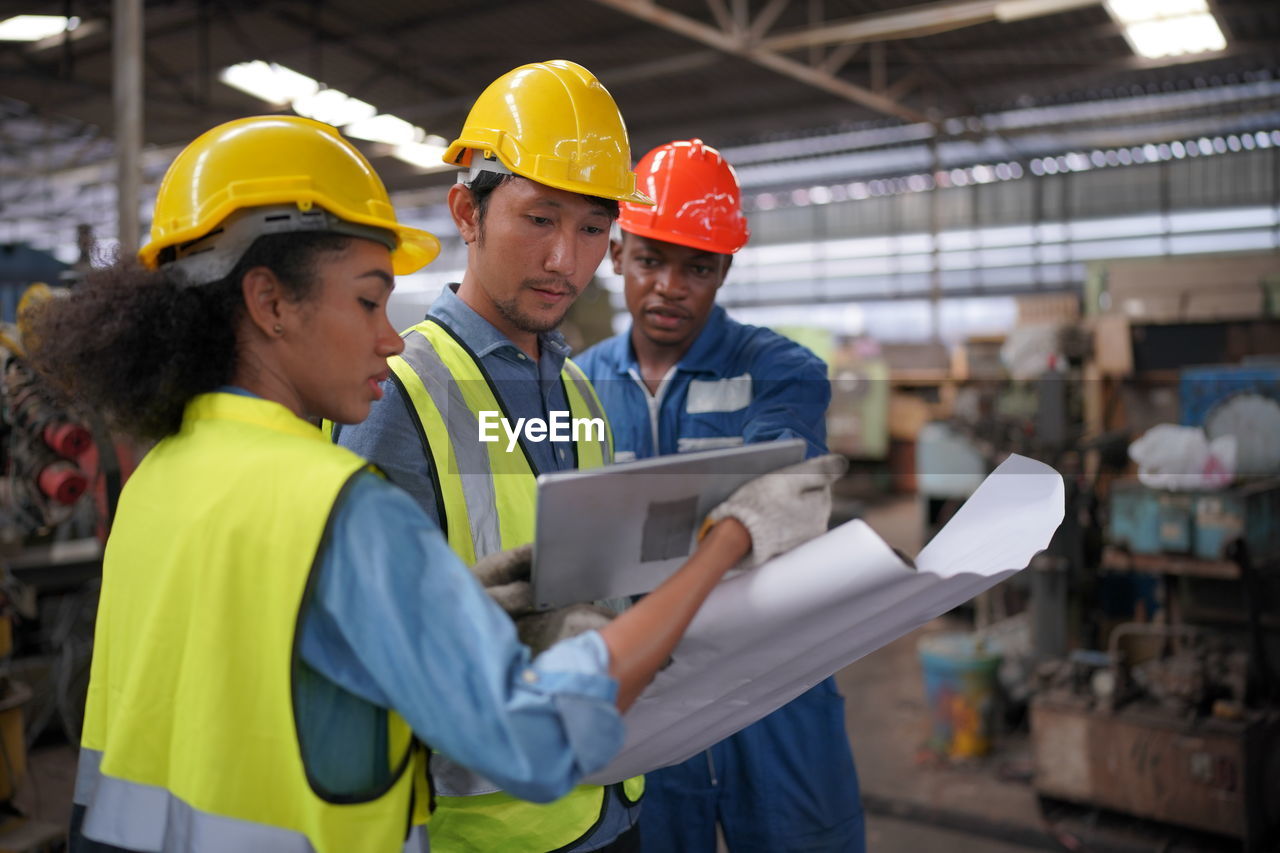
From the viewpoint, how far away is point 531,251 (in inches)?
53.2

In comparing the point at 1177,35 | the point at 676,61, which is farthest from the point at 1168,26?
the point at 676,61

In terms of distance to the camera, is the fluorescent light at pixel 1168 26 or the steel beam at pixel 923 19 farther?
the fluorescent light at pixel 1168 26

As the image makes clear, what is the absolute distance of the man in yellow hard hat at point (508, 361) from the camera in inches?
47.6

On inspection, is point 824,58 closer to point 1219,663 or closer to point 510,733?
point 1219,663

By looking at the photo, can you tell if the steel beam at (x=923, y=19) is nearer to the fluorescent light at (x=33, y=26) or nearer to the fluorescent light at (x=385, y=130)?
the fluorescent light at (x=385, y=130)

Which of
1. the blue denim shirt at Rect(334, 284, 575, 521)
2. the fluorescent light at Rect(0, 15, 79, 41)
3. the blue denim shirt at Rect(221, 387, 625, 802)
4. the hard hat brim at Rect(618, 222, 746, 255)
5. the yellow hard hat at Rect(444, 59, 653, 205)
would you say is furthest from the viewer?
the fluorescent light at Rect(0, 15, 79, 41)

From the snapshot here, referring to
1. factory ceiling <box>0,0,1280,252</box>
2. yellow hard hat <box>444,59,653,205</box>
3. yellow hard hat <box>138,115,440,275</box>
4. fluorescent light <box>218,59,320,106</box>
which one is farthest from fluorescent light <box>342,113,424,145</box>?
yellow hard hat <box>138,115,440,275</box>

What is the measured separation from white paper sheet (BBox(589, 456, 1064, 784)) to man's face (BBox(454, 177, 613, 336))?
0.57 meters

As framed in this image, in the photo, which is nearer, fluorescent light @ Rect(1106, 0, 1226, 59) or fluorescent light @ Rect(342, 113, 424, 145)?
fluorescent light @ Rect(1106, 0, 1226, 59)

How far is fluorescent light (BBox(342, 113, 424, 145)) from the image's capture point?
941 cm

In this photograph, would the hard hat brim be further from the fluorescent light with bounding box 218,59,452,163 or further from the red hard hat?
the fluorescent light with bounding box 218,59,452,163

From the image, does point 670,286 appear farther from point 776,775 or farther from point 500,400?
point 776,775

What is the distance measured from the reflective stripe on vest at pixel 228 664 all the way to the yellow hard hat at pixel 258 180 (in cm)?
20

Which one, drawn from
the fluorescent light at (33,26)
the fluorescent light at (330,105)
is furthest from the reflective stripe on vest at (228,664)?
the fluorescent light at (330,105)
